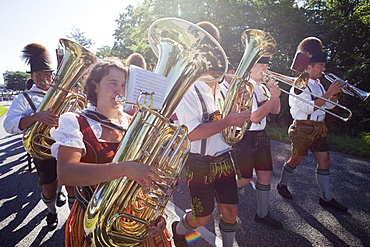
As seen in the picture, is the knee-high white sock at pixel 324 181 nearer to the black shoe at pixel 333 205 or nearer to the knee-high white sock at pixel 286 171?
the black shoe at pixel 333 205

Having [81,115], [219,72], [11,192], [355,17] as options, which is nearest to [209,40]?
[219,72]

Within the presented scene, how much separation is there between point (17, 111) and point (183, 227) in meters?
2.30

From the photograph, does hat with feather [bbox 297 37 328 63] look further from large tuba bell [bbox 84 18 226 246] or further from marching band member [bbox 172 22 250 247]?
large tuba bell [bbox 84 18 226 246]

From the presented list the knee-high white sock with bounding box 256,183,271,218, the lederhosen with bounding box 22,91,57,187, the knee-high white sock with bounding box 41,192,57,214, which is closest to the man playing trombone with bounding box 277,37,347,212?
the knee-high white sock with bounding box 256,183,271,218

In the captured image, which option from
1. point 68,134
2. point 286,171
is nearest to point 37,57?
point 68,134

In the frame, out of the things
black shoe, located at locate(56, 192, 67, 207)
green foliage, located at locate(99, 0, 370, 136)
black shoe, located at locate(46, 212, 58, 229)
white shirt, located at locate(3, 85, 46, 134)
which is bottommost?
black shoe, located at locate(56, 192, 67, 207)

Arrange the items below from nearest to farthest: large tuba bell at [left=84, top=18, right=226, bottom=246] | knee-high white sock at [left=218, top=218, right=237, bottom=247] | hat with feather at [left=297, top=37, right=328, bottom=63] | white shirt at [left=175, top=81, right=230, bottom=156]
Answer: large tuba bell at [left=84, top=18, right=226, bottom=246] → white shirt at [left=175, top=81, right=230, bottom=156] → knee-high white sock at [left=218, top=218, right=237, bottom=247] → hat with feather at [left=297, top=37, right=328, bottom=63]

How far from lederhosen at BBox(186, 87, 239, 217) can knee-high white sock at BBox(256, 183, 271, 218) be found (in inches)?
37.4

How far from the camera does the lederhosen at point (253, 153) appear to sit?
109 inches

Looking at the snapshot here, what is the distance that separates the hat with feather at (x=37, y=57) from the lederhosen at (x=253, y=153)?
8.63 feet

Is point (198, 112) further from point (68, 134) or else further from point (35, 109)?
point (35, 109)

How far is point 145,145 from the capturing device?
1.17m

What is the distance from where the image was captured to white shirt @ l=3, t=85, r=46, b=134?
256cm

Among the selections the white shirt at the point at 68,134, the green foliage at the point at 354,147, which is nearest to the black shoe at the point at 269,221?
the white shirt at the point at 68,134
